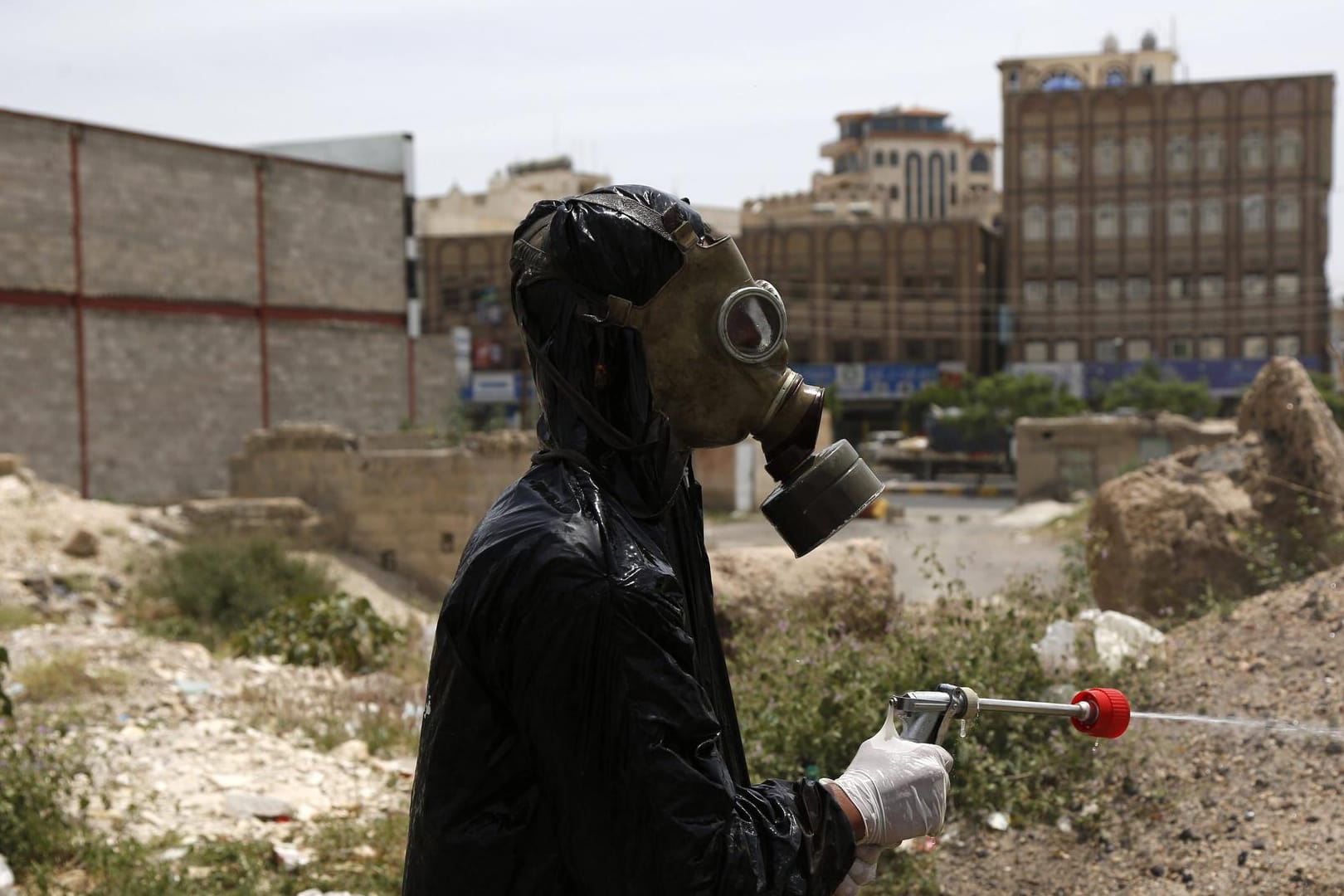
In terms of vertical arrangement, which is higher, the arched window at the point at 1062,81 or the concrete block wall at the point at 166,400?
the arched window at the point at 1062,81

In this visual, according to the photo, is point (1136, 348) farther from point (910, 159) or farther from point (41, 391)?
point (41, 391)

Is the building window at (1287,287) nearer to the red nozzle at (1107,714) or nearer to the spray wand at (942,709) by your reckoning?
the red nozzle at (1107,714)

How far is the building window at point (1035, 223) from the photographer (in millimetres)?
49688

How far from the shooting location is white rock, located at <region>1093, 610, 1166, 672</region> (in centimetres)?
529

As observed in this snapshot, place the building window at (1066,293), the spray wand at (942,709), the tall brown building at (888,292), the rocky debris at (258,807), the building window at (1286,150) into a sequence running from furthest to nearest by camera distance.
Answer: the building window at (1066,293), the building window at (1286,150), the tall brown building at (888,292), the rocky debris at (258,807), the spray wand at (942,709)

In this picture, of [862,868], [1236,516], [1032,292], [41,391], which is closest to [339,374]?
[41,391]

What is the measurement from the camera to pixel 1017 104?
4950 cm

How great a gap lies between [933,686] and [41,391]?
A: 2056 centimetres

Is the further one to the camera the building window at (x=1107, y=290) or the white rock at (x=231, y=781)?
the building window at (x=1107, y=290)

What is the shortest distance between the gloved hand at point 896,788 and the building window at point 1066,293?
49.2 meters

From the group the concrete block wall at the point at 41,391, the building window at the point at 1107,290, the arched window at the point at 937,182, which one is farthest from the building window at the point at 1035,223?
the concrete block wall at the point at 41,391

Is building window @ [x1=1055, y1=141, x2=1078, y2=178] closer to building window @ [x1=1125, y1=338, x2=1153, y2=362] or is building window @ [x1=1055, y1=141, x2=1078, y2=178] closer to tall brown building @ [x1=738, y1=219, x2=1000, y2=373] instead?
tall brown building @ [x1=738, y1=219, x2=1000, y2=373]

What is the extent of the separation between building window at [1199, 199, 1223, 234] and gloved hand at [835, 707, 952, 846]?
51215 millimetres

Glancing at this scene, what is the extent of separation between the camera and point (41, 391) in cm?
2211
